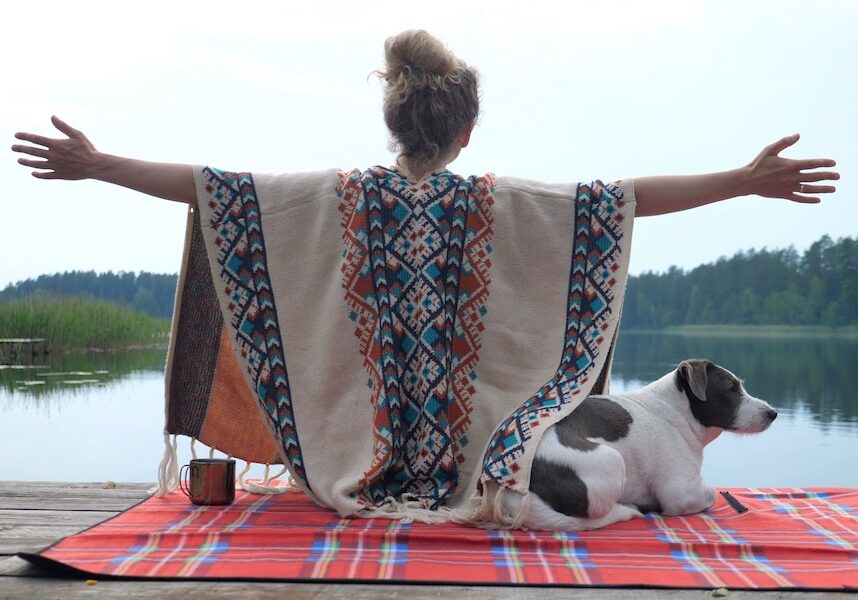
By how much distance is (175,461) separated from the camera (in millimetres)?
3773

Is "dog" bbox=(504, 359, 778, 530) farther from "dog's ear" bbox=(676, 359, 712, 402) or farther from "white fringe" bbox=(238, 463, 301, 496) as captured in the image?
"white fringe" bbox=(238, 463, 301, 496)

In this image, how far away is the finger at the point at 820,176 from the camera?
11.5 feet

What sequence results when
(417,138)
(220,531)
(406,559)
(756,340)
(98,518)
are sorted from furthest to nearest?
1. (756,340)
2. (417,138)
3. (98,518)
4. (220,531)
5. (406,559)

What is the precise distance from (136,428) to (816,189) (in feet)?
27.9

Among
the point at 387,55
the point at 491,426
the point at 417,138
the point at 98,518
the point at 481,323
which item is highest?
the point at 387,55

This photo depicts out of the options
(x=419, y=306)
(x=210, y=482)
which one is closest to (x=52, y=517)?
(x=210, y=482)

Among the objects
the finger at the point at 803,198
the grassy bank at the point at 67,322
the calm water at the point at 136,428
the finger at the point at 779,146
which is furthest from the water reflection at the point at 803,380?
the grassy bank at the point at 67,322

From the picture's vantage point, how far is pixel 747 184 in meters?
3.53

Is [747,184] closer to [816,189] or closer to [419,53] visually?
[816,189]

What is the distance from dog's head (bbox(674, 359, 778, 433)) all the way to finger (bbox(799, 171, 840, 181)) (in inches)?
29.7

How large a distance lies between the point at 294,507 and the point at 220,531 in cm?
50

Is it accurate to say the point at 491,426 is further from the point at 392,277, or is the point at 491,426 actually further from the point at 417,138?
the point at 417,138

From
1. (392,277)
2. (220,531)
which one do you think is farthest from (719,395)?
(220,531)

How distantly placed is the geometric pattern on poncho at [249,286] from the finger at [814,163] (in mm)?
1973
